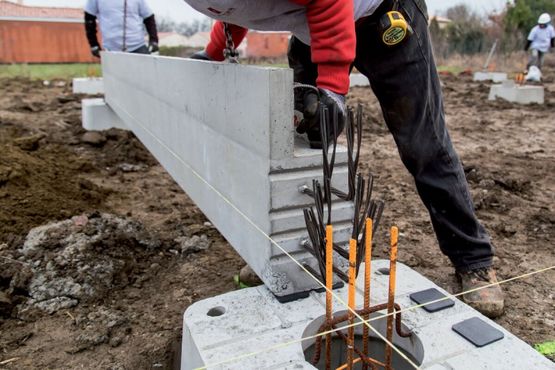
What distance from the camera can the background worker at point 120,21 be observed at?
21.0 ft

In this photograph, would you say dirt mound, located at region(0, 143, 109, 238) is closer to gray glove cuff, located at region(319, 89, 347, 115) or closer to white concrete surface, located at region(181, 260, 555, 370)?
white concrete surface, located at region(181, 260, 555, 370)

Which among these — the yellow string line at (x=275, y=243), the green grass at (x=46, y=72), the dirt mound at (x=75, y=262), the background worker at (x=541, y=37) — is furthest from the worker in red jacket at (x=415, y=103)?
the background worker at (x=541, y=37)

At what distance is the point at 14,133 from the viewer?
20.0 ft

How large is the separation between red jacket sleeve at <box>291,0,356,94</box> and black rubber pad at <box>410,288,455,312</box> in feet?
3.21

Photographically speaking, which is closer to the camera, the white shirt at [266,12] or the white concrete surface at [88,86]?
the white shirt at [266,12]

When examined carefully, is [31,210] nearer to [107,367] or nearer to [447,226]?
[107,367]

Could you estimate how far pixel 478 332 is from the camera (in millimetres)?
1766

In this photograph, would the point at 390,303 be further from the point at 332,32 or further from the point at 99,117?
the point at 99,117

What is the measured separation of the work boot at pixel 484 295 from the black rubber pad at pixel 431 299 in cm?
40

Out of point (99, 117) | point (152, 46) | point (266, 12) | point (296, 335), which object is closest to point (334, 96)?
point (266, 12)

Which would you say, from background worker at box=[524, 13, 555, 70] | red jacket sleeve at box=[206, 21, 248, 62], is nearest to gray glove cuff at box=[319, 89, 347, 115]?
red jacket sleeve at box=[206, 21, 248, 62]

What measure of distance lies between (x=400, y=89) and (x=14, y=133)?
5478 mm

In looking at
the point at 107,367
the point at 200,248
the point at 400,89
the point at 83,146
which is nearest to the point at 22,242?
the point at 200,248

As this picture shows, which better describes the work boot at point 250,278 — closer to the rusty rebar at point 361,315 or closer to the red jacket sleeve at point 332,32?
the rusty rebar at point 361,315
